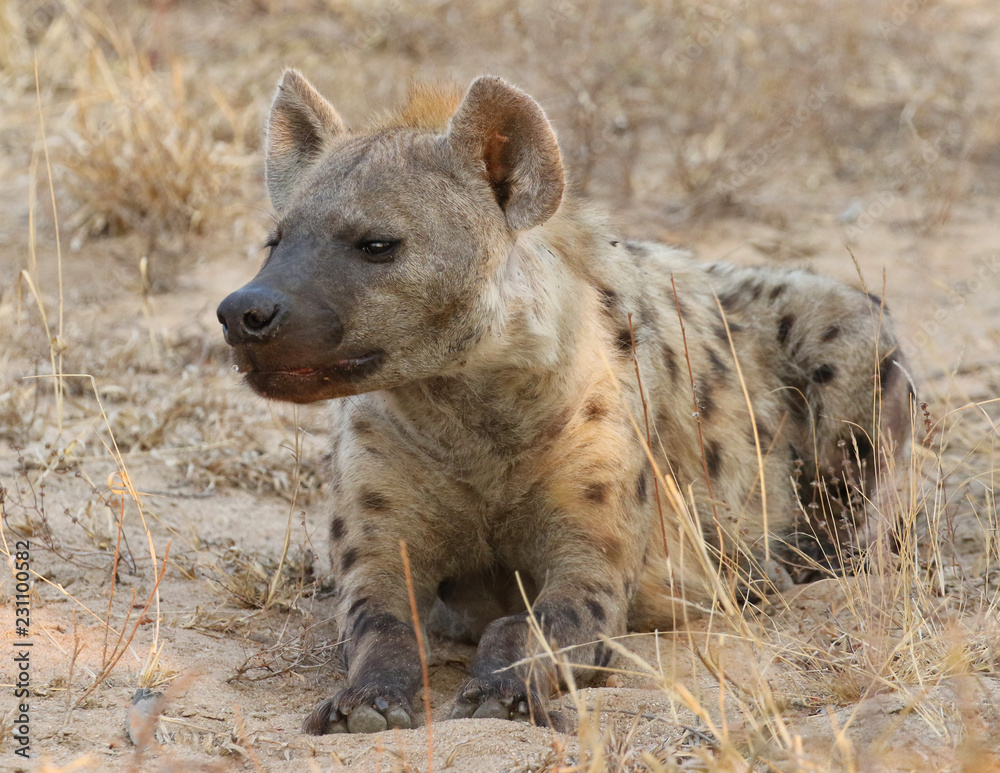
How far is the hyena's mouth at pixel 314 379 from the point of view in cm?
270

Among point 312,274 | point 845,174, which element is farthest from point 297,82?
point 845,174

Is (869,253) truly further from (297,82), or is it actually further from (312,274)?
(312,274)

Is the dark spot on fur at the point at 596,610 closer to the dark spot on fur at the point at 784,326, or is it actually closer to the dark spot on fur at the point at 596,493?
the dark spot on fur at the point at 596,493

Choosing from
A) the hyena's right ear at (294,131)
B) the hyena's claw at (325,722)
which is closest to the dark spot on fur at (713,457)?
the hyena's right ear at (294,131)

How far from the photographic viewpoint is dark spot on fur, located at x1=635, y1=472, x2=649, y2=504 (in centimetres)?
323

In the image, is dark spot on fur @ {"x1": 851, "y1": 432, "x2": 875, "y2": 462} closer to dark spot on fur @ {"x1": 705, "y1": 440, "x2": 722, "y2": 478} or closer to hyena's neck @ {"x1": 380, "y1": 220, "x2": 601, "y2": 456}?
dark spot on fur @ {"x1": 705, "y1": 440, "x2": 722, "y2": 478}

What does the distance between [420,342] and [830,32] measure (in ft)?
20.0

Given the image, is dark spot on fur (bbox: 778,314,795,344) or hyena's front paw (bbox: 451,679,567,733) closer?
hyena's front paw (bbox: 451,679,567,733)

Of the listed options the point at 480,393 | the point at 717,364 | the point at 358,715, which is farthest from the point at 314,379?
the point at 717,364

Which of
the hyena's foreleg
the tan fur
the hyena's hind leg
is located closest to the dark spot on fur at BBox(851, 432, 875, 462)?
the hyena's hind leg

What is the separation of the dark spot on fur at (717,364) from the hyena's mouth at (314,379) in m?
1.40

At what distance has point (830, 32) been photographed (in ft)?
26.2

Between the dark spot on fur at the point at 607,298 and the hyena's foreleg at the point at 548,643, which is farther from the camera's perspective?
the dark spot on fur at the point at 607,298

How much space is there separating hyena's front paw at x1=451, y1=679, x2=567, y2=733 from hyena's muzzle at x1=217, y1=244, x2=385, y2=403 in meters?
0.71
